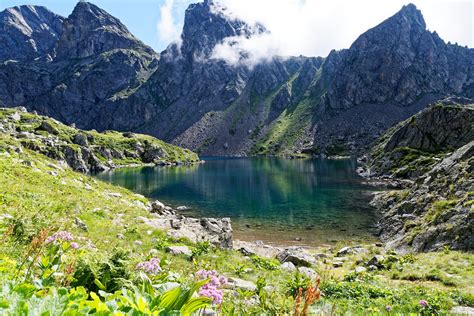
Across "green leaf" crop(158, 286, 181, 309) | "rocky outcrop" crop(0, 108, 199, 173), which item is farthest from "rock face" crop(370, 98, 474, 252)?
"rocky outcrop" crop(0, 108, 199, 173)

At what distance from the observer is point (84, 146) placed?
134000 mm

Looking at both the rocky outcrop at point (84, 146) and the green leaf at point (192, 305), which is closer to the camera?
the green leaf at point (192, 305)

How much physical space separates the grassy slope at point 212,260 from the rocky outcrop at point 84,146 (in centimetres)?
7635

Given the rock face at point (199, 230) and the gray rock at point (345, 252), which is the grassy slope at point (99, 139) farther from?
the gray rock at point (345, 252)

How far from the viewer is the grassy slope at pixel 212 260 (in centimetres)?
974

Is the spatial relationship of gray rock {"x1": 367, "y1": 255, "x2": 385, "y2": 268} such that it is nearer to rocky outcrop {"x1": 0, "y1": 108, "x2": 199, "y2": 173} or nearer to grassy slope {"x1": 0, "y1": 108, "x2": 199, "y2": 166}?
rocky outcrop {"x1": 0, "y1": 108, "x2": 199, "y2": 173}

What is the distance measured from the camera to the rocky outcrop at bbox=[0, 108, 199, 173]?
4107 inches

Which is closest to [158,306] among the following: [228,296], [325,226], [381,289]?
[228,296]

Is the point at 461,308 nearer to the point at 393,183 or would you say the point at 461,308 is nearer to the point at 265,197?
the point at 265,197

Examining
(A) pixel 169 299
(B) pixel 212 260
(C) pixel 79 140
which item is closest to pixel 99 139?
Answer: (C) pixel 79 140

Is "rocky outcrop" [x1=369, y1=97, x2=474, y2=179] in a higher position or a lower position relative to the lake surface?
higher

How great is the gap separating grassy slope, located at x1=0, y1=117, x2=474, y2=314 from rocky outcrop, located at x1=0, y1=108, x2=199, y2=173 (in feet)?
251

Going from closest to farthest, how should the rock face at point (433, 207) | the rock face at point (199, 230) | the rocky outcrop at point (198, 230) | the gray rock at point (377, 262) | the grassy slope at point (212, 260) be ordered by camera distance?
the grassy slope at point (212, 260), the rocky outcrop at point (198, 230), the rock face at point (199, 230), the gray rock at point (377, 262), the rock face at point (433, 207)

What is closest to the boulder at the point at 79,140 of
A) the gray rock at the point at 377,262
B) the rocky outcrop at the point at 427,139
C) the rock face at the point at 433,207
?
the rocky outcrop at the point at 427,139
